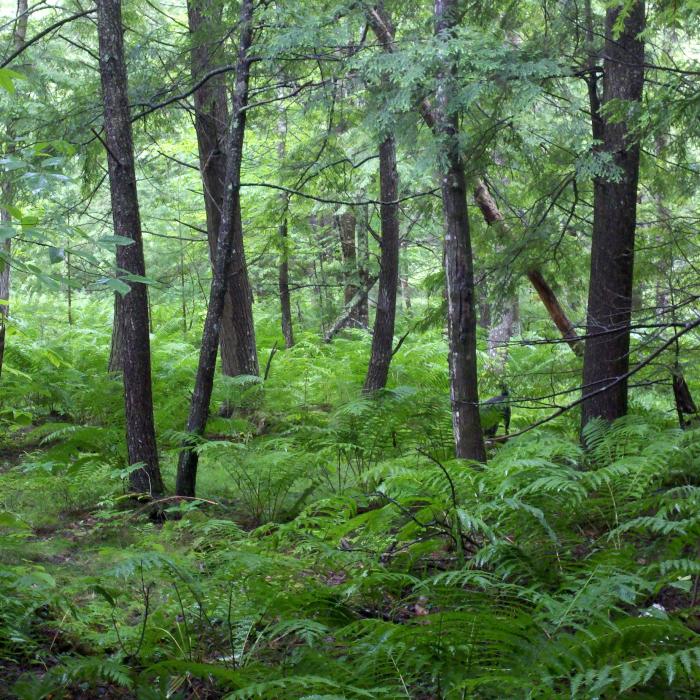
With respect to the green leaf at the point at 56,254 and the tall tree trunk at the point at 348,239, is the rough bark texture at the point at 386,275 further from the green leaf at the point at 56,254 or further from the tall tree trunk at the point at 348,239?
the green leaf at the point at 56,254

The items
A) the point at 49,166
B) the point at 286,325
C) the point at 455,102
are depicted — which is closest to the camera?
the point at 49,166

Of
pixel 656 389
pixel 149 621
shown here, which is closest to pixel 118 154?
pixel 149 621

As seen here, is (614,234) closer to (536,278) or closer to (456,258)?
(456,258)

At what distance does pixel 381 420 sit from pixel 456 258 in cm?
180

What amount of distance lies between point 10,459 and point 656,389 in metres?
7.18

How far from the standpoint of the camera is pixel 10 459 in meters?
7.52

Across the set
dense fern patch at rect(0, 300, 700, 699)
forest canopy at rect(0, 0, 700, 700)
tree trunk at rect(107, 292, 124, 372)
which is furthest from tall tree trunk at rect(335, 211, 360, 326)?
dense fern patch at rect(0, 300, 700, 699)

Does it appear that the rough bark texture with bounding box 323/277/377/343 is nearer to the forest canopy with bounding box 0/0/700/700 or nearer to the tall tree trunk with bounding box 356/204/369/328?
the tall tree trunk with bounding box 356/204/369/328

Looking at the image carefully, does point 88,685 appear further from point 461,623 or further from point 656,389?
point 656,389

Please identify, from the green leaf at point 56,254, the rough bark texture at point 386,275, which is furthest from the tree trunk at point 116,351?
the green leaf at point 56,254

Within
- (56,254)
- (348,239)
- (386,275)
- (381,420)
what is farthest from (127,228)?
(348,239)

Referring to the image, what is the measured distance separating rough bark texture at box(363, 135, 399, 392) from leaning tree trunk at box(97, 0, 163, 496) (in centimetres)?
317

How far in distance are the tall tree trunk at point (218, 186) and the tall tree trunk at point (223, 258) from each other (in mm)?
1685

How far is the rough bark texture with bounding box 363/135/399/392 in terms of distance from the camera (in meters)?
8.54
